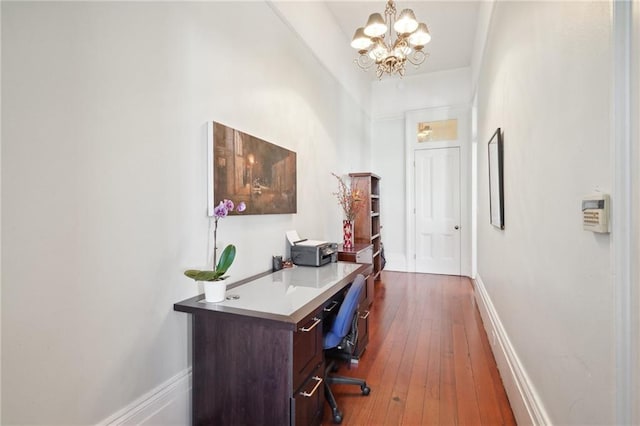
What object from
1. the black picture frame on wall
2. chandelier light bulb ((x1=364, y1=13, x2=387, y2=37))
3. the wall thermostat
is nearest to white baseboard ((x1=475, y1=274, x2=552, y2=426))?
the black picture frame on wall

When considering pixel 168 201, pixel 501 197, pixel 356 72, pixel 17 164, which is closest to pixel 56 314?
pixel 17 164

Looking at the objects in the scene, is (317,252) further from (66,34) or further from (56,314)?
(66,34)

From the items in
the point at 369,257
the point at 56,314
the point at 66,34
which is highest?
the point at 66,34

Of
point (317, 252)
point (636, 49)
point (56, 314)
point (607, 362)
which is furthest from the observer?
point (317, 252)

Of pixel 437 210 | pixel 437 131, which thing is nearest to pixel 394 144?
pixel 437 131

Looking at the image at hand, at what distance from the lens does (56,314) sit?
1.16 metres

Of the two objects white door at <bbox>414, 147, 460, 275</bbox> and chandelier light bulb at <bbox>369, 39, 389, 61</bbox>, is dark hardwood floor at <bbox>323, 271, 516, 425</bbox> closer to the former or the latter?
white door at <bbox>414, 147, 460, 275</bbox>

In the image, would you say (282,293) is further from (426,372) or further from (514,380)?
(514,380)

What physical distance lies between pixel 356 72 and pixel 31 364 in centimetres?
523

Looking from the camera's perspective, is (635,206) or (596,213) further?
(596,213)

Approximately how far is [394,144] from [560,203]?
492 centimetres

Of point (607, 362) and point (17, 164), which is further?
point (17, 164)

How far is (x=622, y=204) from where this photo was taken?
A: 82 cm

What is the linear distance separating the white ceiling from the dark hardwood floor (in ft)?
12.4
